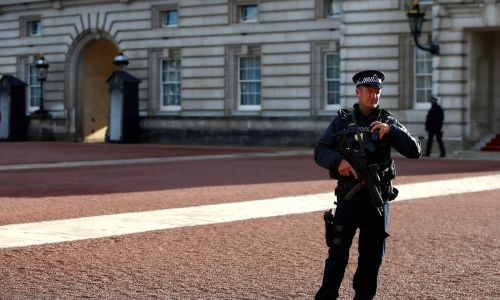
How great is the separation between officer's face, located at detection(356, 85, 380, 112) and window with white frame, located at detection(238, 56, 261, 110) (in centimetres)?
3102

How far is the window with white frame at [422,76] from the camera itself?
111ft

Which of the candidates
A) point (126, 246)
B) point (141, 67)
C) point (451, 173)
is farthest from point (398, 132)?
point (141, 67)

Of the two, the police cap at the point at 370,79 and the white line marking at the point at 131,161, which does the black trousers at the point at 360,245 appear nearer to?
the police cap at the point at 370,79

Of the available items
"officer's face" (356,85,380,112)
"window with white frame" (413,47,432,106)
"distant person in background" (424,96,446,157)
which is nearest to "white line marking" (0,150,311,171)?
"distant person in background" (424,96,446,157)

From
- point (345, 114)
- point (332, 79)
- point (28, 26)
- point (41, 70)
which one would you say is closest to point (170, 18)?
point (41, 70)

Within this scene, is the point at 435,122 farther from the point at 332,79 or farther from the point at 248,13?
the point at 248,13

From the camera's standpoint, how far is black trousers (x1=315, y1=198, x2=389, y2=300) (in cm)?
765

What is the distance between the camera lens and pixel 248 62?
39.1 m

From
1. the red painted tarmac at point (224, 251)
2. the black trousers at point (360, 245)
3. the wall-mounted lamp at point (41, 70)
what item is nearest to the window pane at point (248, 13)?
the wall-mounted lamp at point (41, 70)

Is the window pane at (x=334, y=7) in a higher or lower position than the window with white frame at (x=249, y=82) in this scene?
higher

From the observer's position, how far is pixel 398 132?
7.64m

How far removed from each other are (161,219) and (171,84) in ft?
91.1

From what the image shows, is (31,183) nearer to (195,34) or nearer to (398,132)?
(398,132)

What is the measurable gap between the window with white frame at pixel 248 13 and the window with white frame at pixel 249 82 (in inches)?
52.5
